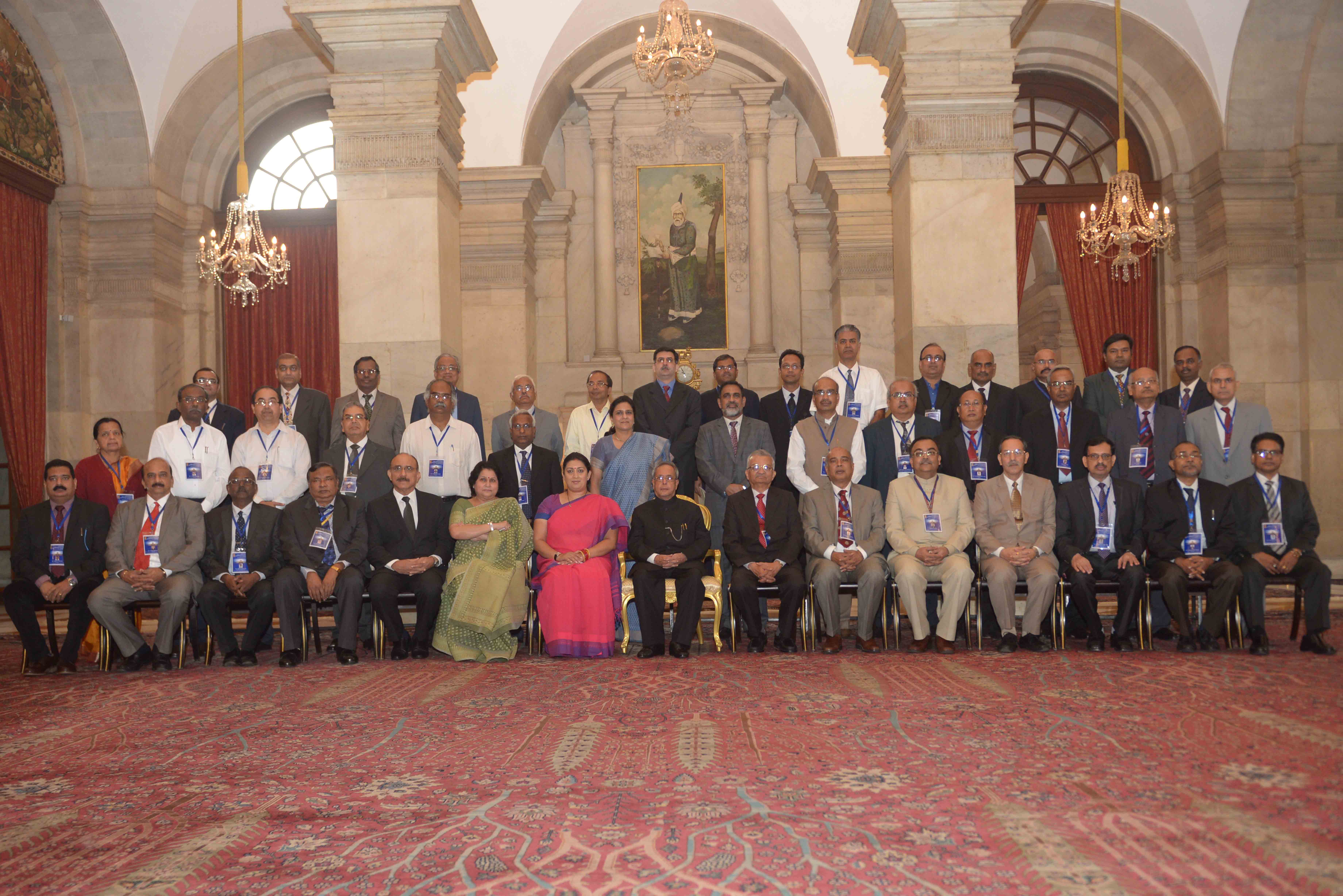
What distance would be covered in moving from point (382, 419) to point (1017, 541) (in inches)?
Result: 165

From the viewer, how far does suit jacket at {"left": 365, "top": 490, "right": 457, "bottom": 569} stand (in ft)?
21.9

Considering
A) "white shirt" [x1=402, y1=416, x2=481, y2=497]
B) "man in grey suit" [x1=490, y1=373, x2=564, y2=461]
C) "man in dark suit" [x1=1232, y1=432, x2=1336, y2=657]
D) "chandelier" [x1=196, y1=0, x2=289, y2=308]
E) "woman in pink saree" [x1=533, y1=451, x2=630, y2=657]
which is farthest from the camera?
"chandelier" [x1=196, y1=0, x2=289, y2=308]

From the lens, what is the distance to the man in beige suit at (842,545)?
21.0ft

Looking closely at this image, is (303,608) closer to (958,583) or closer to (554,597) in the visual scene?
(554,597)

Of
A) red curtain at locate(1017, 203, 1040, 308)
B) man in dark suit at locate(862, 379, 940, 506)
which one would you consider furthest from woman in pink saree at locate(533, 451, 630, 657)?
red curtain at locate(1017, 203, 1040, 308)

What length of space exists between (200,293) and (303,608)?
7827 millimetres

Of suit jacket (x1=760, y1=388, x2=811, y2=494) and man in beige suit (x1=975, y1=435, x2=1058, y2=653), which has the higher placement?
suit jacket (x1=760, y1=388, x2=811, y2=494)

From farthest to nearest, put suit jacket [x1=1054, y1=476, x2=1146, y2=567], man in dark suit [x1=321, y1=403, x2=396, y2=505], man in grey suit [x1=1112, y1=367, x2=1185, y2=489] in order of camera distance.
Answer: man in dark suit [x1=321, y1=403, x2=396, y2=505], man in grey suit [x1=1112, y1=367, x2=1185, y2=489], suit jacket [x1=1054, y1=476, x2=1146, y2=567]

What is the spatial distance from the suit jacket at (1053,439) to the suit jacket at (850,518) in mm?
1098

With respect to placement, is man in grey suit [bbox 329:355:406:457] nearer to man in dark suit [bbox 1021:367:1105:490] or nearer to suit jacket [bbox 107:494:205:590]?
suit jacket [bbox 107:494:205:590]

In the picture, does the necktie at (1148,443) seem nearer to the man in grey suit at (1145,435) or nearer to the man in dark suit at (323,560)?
the man in grey suit at (1145,435)

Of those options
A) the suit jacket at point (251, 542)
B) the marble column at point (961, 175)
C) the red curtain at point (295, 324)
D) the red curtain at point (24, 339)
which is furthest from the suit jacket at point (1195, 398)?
the red curtain at point (24, 339)

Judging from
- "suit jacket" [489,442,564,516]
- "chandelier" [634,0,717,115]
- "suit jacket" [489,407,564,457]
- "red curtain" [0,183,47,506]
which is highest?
"chandelier" [634,0,717,115]

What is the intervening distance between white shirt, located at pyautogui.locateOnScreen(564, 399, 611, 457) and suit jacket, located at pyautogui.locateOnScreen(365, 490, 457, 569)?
115cm
